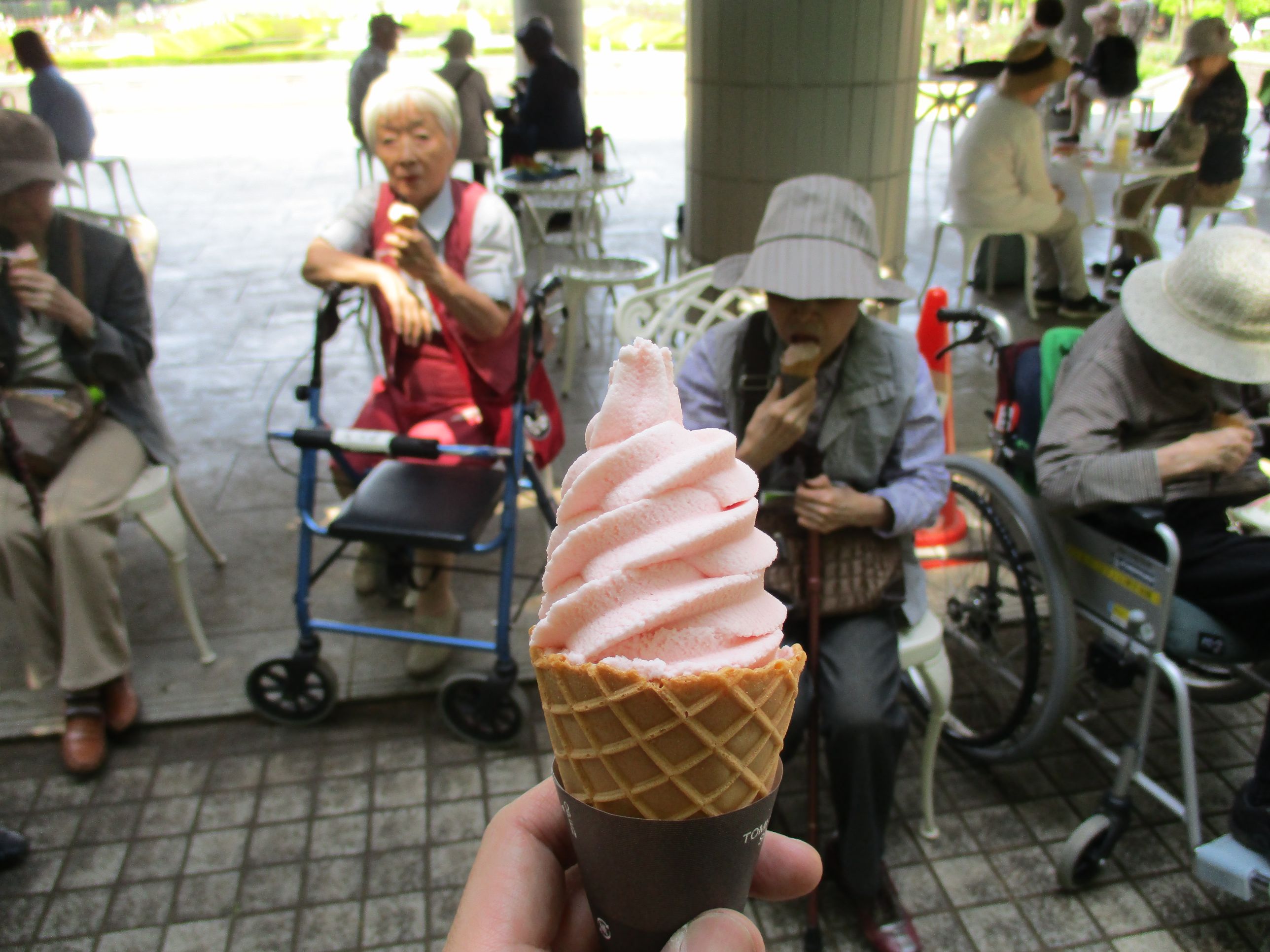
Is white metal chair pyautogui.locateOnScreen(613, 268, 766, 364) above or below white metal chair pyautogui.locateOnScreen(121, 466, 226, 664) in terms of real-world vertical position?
above

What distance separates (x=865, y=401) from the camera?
90.9 inches

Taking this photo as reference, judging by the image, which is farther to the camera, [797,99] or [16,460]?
[797,99]

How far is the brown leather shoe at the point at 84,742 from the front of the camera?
284 centimetres

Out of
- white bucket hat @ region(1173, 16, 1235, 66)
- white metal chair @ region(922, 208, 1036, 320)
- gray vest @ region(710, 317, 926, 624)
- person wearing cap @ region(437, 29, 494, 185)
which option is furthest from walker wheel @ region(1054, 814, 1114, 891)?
person wearing cap @ region(437, 29, 494, 185)

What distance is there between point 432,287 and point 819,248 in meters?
1.24

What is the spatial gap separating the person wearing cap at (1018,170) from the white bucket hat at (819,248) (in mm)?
3984

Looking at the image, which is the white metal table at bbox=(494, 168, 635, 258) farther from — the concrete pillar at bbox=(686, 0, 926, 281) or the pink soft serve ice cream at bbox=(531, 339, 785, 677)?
the pink soft serve ice cream at bbox=(531, 339, 785, 677)

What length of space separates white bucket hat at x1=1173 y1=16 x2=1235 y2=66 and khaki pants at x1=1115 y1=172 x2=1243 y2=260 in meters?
0.85

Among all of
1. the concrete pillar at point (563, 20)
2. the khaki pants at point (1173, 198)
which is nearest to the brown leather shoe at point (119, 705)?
the khaki pants at point (1173, 198)

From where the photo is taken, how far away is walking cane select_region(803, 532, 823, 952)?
2.27m

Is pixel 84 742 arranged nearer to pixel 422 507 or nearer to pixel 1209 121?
pixel 422 507

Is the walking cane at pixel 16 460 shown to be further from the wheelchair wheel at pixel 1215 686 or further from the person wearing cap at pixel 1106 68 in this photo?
the person wearing cap at pixel 1106 68

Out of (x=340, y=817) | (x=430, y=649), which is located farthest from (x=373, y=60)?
(x=340, y=817)

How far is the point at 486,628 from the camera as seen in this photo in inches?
138
